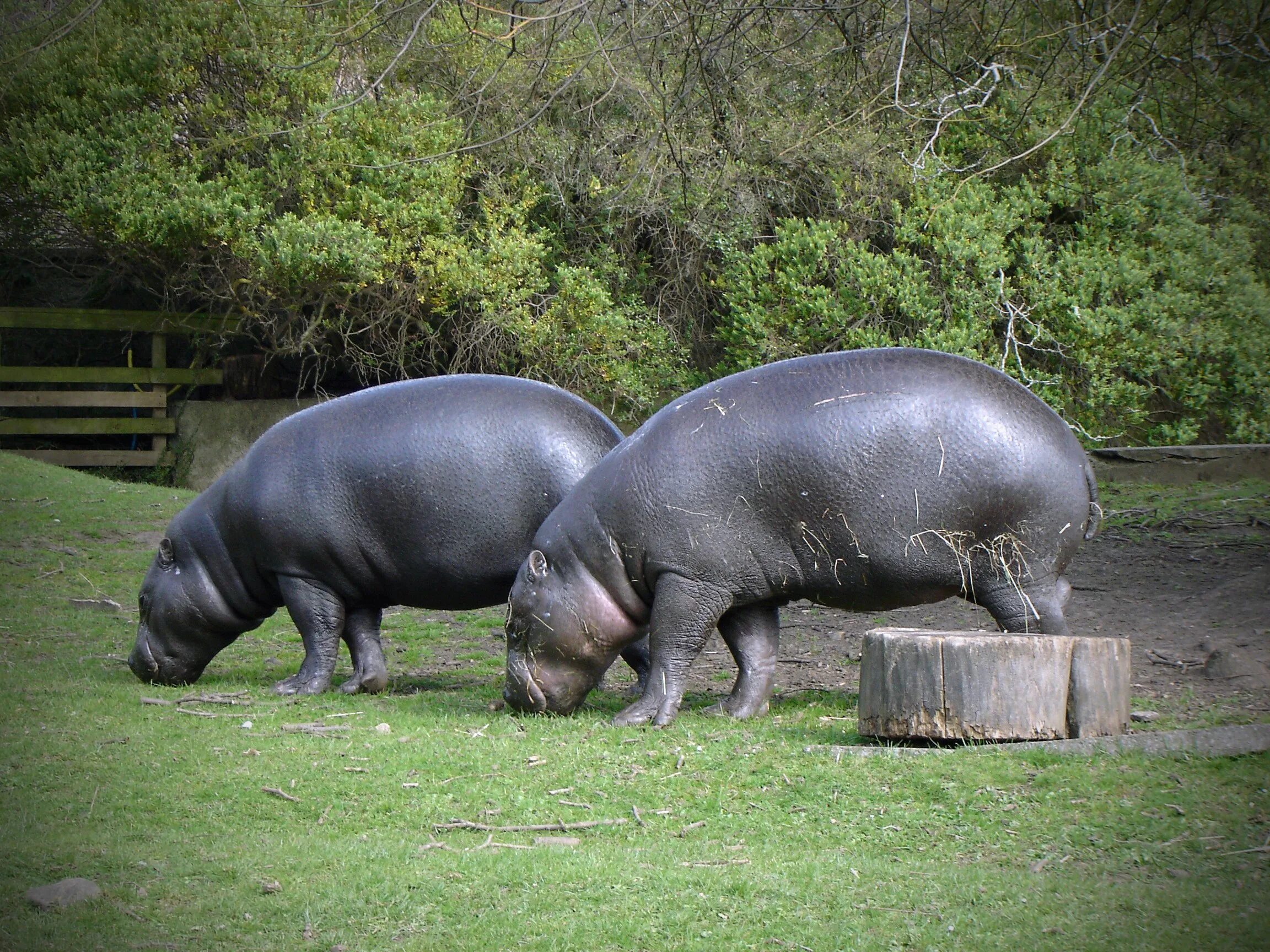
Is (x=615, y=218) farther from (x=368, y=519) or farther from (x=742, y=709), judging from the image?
(x=742, y=709)

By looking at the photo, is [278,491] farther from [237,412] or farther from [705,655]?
[237,412]

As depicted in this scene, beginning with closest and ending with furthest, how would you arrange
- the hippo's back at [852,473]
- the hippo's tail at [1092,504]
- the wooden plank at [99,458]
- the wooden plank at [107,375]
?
the hippo's back at [852,473] < the hippo's tail at [1092,504] < the wooden plank at [107,375] < the wooden plank at [99,458]

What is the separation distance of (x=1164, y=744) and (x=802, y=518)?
1.98 meters

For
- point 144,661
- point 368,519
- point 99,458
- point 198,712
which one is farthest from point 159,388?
point 198,712

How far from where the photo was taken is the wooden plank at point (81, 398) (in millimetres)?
17141

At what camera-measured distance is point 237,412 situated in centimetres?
1803

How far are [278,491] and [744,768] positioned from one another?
11.9ft

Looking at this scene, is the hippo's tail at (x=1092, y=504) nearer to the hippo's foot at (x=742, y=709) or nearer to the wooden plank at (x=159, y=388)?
the hippo's foot at (x=742, y=709)

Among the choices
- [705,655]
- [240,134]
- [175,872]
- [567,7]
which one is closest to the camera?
[175,872]

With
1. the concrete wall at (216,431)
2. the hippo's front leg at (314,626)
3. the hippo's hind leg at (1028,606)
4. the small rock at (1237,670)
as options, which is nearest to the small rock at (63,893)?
the hippo's front leg at (314,626)

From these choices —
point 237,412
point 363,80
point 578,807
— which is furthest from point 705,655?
point 237,412

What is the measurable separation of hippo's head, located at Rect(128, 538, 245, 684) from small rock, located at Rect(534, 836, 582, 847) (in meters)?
4.06

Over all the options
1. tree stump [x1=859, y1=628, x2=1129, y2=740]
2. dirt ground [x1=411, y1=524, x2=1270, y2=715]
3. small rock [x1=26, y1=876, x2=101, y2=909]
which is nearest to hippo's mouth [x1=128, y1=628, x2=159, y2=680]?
dirt ground [x1=411, y1=524, x2=1270, y2=715]

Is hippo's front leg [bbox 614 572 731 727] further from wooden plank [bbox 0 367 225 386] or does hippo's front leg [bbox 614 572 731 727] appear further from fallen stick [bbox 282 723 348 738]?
wooden plank [bbox 0 367 225 386]
